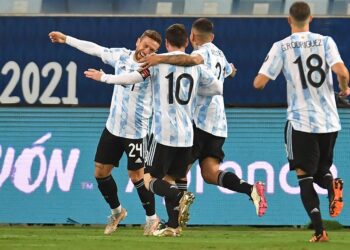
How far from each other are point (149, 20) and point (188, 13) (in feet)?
1.66

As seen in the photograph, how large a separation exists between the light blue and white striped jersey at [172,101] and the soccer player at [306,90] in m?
0.91

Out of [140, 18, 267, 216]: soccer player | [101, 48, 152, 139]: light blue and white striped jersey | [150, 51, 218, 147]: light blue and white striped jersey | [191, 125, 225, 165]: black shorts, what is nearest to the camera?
[150, 51, 218, 147]: light blue and white striped jersey

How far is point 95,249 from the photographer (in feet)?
31.8

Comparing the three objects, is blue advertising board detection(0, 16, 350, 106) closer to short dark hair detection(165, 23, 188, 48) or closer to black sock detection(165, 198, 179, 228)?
short dark hair detection(165, 23, 188, 48)

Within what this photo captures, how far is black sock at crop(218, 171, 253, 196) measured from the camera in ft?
39.6

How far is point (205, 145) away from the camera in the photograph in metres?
12.4

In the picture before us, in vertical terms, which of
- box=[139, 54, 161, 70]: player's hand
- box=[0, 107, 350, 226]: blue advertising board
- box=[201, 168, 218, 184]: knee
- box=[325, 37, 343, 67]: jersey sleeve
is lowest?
box=[0, 107, 350, 226]: blue advertising board

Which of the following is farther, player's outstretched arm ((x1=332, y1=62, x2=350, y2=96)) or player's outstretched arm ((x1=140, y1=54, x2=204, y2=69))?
player's outstretched arm ((x1=140, y1=54, x2=204, y2=69))

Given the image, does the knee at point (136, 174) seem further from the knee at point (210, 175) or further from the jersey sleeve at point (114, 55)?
the jersey sleeve at point (114, 55)

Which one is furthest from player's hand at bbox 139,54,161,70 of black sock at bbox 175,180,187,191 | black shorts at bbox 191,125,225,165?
Result: black sock at bbox 175,180,187,191

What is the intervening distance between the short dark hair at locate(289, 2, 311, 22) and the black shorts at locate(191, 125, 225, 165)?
205cm

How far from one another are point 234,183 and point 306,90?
1.75m

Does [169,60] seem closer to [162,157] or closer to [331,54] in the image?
[162,157]

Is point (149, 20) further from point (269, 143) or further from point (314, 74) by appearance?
point (314, 74)
